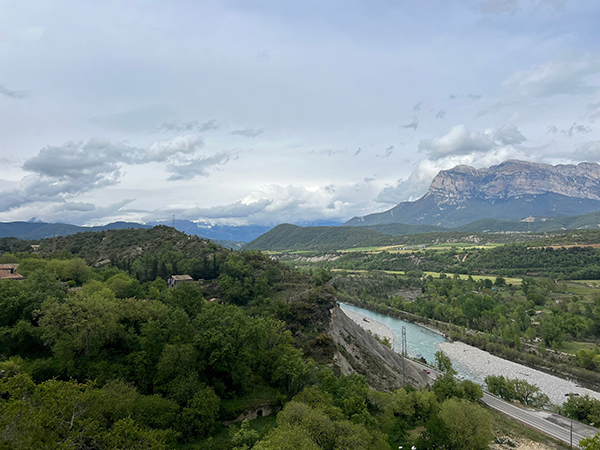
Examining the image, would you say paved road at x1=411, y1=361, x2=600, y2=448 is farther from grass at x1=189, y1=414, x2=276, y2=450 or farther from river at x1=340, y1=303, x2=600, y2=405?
grass at x1=189, y1=414, x2=276, y2=450

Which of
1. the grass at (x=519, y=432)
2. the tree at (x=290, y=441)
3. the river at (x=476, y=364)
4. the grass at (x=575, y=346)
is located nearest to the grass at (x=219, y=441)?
the tree at (x=290, y=441)

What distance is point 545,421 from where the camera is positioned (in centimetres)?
4881

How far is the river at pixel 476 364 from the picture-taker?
66.5 metres

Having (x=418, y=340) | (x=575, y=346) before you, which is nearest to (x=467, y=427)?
(x=418, y=340)

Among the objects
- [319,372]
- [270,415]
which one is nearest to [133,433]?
[270,415]

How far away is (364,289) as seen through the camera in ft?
508

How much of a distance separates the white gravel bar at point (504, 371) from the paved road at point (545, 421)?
42.4 feet

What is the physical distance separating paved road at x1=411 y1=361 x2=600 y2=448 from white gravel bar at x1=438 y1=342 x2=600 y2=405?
42.4 feet

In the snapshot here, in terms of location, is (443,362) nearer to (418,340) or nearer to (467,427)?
(418,340)

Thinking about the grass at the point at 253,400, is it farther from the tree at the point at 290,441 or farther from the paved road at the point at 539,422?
the paved road at the point at 539,422

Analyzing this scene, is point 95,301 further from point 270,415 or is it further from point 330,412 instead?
point 330,412

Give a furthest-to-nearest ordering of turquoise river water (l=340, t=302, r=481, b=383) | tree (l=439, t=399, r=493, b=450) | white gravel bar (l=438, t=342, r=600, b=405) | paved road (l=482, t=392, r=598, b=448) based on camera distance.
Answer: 1. turquoise river water (l=340, t=302, r=481, b=383)
2. white gravel bar (l=438, t=342, r=600, b=405)
3. paved road (l=482, t=392, r=598, b=448)
4. tree (l=439, t=399, r=493, b=450)

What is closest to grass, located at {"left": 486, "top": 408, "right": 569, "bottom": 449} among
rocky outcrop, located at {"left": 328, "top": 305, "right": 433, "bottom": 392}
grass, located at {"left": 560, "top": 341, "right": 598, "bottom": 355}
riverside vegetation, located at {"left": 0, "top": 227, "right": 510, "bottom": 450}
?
riverside vegetation, located at {"left": 0, "top": 227, "right": 510, "bottom": 450}

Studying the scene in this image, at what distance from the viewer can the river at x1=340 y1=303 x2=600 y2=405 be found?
66.5 meters
